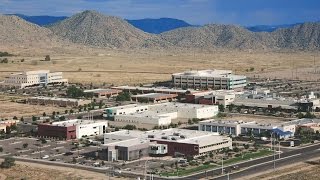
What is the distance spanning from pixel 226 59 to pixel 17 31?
196 feet

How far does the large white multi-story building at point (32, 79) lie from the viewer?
81.6m

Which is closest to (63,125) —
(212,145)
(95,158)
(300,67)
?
(95,158)

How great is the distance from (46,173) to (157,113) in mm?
19630

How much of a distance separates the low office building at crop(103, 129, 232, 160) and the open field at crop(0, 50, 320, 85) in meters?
42.0

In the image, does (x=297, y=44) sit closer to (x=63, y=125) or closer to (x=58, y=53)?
(x=58, y=53)

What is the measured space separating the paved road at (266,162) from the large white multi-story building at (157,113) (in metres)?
13.1

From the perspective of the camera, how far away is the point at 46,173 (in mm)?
33969

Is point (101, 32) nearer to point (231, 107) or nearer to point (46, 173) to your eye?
point (231, 107)

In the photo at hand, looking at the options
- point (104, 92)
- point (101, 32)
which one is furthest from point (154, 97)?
point (101, 32)

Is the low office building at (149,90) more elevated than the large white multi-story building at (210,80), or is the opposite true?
the large white multi-story building at (210,80)

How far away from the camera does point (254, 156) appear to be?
3809 cm

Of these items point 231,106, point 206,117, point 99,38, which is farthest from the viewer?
point 99,38

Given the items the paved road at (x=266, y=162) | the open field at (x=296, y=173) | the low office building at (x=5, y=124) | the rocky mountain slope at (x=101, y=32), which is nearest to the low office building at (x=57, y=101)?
the low office building at (x=5, y=124)

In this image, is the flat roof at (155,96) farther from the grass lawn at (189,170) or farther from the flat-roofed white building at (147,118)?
the grass lawn at (189,170)
